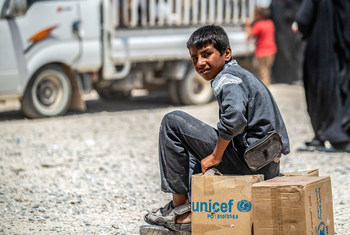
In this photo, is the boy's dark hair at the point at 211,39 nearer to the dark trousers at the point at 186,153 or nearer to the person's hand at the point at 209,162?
the dark trousers at the point at 186,153

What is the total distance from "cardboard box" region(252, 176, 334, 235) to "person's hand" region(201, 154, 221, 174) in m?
0.31

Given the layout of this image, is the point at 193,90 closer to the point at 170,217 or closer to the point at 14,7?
the point at 14,7

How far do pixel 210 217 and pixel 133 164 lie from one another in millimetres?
3413

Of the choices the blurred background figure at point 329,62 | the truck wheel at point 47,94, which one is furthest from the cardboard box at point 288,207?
the truck wheel at point 47,94

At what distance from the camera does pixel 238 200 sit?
3.83 meters

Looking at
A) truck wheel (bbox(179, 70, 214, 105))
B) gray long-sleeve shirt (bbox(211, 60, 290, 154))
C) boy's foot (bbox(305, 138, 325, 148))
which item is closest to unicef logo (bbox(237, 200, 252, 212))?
gray long-sleeve shirt (bbox(211, 60, 290, 154))

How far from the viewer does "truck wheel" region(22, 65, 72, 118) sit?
35.7 feet

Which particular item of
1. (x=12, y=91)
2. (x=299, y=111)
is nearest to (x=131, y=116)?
(x=12, y=91)

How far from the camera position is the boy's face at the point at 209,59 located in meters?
4.07

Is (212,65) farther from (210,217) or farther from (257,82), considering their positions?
(210,217)

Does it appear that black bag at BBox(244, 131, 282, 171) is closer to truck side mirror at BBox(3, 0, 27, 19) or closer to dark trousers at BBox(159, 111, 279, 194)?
dark trousers at BBox(159, 111, 279, 194)

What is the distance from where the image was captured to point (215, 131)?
410 cm

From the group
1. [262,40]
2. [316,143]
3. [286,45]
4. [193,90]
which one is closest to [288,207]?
[316,143]

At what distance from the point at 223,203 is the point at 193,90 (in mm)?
9263
